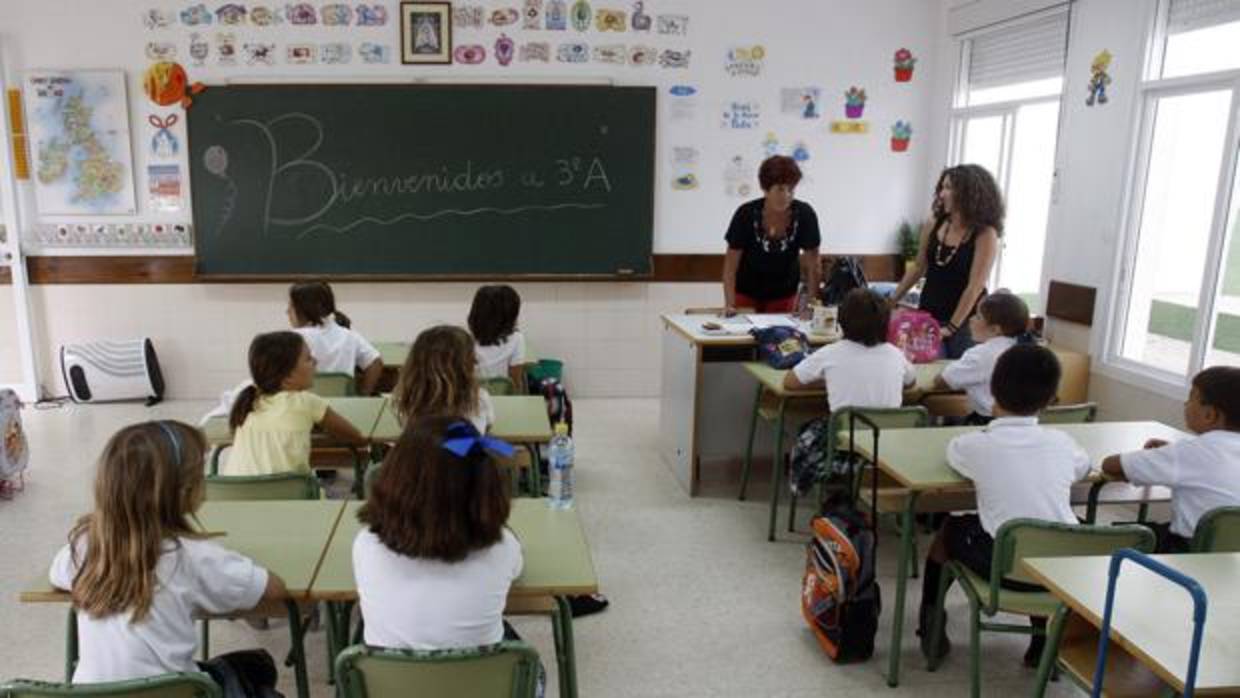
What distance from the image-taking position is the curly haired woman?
4.23 meters

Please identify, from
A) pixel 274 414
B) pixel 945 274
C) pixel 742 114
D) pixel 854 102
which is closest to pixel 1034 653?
pixel 945 274

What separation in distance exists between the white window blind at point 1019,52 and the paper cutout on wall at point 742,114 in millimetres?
1502

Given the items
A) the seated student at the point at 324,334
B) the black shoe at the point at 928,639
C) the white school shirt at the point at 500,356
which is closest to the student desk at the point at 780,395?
the black shoe at the point at 928,639

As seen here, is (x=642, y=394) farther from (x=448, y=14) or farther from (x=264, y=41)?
(x=264, y=41)

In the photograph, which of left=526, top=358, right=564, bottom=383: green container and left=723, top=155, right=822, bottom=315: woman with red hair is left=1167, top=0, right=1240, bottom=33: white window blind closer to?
left=723, top=155, right=822, bottom=315: woman with red hair

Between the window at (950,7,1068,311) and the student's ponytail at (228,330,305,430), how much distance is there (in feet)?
14.3

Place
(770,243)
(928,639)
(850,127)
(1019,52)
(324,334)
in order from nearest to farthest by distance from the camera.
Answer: (928,639)
(324,334)
(770,243)
(1019,52)
(850,127)

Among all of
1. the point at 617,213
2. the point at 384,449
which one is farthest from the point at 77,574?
the point at 617,213

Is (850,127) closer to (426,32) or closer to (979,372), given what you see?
(426,32)

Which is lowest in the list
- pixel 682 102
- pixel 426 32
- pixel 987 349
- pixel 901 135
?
pixel 987 349

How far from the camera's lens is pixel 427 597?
5.65ft

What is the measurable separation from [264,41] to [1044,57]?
502 cm

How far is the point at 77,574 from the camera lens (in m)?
1.75

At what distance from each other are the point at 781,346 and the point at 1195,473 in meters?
1.91
